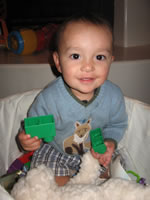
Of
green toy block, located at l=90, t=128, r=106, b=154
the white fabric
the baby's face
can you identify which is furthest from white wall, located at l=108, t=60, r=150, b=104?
green toy block, located at l=90, t=128, r=106, b=154

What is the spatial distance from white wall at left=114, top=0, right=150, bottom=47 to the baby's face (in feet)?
2.34

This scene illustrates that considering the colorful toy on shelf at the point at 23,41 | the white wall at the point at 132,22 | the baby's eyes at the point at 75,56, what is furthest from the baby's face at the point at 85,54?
the white wall at the point at 132,22

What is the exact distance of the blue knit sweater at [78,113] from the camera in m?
0.72

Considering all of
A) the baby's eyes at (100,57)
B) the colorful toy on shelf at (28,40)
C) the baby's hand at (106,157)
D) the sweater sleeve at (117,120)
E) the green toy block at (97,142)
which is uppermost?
the baby's eyes at (100,57)

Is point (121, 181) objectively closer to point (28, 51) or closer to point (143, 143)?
point (143, 143)

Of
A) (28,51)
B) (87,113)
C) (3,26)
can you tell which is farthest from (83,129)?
(3,26)

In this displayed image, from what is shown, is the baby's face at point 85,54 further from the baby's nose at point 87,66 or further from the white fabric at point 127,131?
the white fabric at point 127,131

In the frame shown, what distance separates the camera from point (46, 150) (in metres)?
0.75

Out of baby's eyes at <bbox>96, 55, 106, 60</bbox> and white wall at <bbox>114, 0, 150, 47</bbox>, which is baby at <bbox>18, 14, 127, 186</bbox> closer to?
baby's eyes at <bbox>96, 55, 106, 60</bbox>

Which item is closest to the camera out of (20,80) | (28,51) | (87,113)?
(87,113)

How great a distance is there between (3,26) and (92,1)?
2.56 ft

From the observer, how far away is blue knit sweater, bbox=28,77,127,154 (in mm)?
716

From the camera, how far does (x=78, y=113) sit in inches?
28.3

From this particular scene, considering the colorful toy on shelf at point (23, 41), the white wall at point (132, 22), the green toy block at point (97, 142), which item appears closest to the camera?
the green toy block at point (97, 142)
